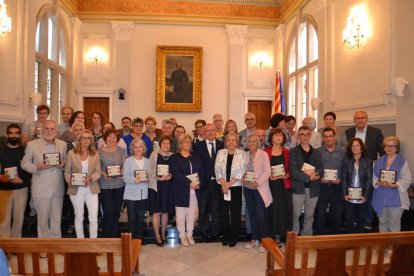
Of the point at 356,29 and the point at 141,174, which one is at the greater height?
the point at 356,29

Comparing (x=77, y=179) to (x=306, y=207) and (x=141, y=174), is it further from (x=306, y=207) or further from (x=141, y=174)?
(x=306, y=207)

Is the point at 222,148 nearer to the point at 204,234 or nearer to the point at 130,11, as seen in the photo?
the point at 204,234

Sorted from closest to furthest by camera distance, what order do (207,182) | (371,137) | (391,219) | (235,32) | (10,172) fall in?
(10,172)
(391,219)
(207,182)
(371,137)
(235,32)

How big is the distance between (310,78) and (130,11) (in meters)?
6.48

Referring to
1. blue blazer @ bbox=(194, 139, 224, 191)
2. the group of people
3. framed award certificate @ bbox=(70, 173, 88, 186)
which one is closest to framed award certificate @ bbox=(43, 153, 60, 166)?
the group of people

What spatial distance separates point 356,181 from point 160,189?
279 cm

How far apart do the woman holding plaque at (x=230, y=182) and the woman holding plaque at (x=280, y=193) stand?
1.53ft

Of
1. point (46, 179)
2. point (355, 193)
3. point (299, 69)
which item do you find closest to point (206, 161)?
point (355, 193)

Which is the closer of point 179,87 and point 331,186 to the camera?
point 331,186

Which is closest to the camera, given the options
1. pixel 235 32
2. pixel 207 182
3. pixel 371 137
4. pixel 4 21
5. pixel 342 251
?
pixel 342 251

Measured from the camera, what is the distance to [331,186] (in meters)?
5.30

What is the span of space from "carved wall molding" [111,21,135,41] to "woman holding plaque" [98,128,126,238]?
8.14 metres

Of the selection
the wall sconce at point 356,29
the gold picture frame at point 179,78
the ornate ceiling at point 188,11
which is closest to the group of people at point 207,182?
the wall sconce at point 356,29

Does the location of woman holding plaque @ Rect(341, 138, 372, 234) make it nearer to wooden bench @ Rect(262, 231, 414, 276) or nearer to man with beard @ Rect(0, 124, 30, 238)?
wooden bench @ Rect(262, 231, 414, 276)
